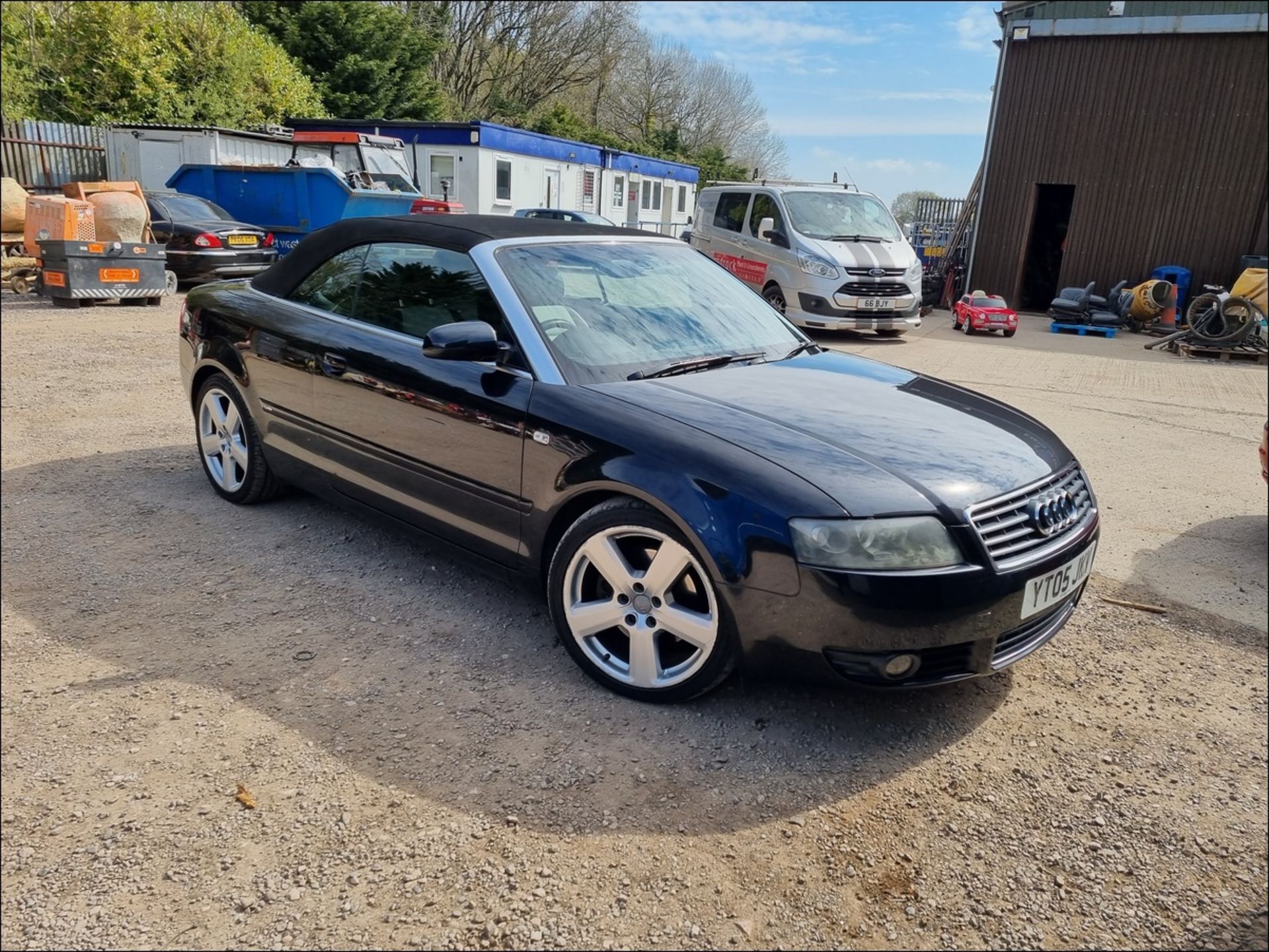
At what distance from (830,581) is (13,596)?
7.07 feet

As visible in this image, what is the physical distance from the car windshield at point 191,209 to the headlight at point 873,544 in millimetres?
12954

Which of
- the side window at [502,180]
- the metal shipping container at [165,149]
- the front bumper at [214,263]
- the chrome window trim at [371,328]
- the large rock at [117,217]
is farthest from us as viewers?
the side window at [502,180]

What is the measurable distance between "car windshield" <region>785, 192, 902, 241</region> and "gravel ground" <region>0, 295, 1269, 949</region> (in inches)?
371

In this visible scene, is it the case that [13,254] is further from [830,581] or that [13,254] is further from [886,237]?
[830,581]

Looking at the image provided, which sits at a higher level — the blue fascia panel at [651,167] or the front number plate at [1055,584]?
the blue fascia panel at [651,167]

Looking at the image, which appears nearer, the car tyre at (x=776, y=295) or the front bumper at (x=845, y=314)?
the front bumper at (x=845, y=314)

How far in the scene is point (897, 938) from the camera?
1.94m

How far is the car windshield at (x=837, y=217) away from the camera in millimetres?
12164

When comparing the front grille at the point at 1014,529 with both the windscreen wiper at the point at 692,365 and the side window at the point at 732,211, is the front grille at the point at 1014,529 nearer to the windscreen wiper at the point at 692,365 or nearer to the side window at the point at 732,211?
the windscreen wiper at the point at 692,365

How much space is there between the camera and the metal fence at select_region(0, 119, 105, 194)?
57.3ft

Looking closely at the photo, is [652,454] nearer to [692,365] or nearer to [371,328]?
[692,365]

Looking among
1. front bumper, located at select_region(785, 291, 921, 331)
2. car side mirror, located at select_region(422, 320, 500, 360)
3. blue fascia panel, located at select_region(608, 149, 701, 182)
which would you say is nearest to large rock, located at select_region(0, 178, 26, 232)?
front bumper, located at select_region(785, 291, 921, 331)

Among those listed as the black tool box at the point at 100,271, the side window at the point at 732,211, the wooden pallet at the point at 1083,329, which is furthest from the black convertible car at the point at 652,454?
the wooden pallet at the point at 1083,329

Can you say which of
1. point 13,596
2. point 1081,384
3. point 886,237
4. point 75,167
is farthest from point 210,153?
point 13,596
